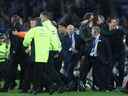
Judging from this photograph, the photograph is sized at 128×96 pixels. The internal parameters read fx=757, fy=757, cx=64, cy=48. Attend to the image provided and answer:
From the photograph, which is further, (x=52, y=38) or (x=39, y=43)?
(x=52, y=38)

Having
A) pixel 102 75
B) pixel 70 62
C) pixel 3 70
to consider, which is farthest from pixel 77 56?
pixel 3 70

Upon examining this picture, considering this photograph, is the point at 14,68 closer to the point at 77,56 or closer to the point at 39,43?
the point at 39,43

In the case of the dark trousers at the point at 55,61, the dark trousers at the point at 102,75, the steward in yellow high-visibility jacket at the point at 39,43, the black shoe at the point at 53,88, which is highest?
the steward in yellow high-visibility jacket at the point at 39,43

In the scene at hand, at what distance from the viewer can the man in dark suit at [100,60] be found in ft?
71.9

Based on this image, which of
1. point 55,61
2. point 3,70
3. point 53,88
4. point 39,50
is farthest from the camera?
point 3,70

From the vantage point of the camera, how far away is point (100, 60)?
21.9m

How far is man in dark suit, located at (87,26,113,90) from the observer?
71.9 feet

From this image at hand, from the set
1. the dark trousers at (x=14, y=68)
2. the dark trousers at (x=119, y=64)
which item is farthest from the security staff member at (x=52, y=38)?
the dark trousers at (x=119, y=64)

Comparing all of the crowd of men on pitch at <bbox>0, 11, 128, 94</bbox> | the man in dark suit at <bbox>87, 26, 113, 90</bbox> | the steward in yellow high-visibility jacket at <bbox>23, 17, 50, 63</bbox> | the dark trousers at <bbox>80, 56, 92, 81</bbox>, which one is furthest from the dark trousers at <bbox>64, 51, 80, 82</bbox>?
the steward in yellow high-visibility jacket at <bbox>23, 17, 50, 63</bbox>

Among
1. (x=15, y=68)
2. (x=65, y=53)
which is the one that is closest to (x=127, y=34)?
(x=65, y=53)

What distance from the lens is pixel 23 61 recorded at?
21.9 metres

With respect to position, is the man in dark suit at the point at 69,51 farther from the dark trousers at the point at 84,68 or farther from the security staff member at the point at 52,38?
the security staff member at the point at 52,38

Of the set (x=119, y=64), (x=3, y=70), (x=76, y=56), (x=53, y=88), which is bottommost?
(x=53, y=88)

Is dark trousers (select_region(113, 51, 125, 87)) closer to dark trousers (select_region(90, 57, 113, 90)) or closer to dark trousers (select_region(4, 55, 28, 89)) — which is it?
dark trousers (select_region(90, 57, 113, 90))
